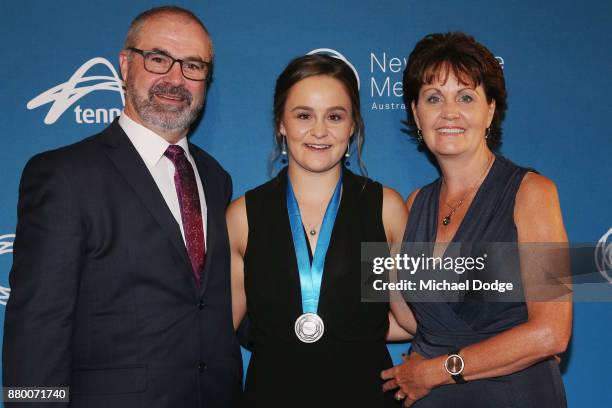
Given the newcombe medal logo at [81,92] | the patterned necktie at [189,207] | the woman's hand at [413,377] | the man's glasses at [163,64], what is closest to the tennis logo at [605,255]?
the woman's hand at [413,377]

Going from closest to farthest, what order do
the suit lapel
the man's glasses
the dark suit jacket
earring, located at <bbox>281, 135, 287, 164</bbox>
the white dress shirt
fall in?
the dark suit jacket → the suit lapel → the white dress shirt → the man's glasses → earring, located at <bbox>281, 135, 287, 164</bbox>

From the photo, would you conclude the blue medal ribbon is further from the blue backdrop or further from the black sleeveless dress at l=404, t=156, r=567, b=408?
the blue backdrop

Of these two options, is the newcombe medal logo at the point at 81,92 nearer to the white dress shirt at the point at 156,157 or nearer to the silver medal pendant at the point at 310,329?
the white dress shirt at the point at 156,157

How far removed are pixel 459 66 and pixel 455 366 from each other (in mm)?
1175

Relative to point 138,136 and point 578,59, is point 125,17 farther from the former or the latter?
point 578,59

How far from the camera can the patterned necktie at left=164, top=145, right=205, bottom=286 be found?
7.36 ft

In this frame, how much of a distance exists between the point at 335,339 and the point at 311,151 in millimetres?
801

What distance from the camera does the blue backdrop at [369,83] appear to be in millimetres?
3104

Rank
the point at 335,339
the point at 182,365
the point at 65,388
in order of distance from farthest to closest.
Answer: the point at 335,339 → the point at 182,365 → the point at 65,388

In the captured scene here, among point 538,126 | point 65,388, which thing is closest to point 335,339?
point 65,388

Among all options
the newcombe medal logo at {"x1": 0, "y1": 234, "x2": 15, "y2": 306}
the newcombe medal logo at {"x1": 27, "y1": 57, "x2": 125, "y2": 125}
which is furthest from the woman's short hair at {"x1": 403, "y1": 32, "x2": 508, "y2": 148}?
the newcombe medal logo at {"x1": 0, "y1": 234, "x2": 15, "y2": 306}

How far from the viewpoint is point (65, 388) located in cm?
197

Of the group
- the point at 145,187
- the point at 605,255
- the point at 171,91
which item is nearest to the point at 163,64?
the point at 171,91

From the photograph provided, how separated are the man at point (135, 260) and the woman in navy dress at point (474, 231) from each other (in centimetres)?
82
